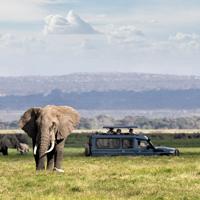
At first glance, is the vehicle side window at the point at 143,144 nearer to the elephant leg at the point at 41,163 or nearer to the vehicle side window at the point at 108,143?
the vehicle side window at the point at 108,143

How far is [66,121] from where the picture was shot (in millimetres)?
37500

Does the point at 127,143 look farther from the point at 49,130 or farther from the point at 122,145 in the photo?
the point at 49,130

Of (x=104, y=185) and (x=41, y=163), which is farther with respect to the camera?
(x=41, y=163)

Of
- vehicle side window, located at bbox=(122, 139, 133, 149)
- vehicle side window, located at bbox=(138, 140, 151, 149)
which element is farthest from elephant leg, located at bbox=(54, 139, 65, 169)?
vehicle side window, located at bbox=(138, 140, 151, 149)

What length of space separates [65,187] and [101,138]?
1050 inches

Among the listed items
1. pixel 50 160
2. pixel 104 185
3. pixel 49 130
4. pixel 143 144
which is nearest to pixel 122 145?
pixel 143 144

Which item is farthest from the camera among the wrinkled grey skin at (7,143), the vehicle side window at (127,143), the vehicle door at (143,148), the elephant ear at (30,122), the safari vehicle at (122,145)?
the wrinkled grey skin at (7,143)

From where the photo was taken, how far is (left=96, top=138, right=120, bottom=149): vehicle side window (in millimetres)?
54844

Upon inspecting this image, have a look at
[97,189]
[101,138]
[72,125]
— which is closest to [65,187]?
[97,189]

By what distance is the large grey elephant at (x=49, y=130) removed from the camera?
116ft

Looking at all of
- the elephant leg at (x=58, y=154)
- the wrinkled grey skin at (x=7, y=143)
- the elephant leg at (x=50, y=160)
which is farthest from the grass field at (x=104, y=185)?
the wrinkled grey skin at (x=7, y=143)

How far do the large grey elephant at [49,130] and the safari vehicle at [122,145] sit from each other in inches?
641

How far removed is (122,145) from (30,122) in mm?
18352

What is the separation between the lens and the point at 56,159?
36656 millimetres
